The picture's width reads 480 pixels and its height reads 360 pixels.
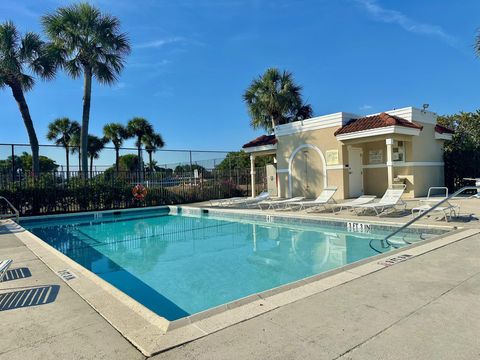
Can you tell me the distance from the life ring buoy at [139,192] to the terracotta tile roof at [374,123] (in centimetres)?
984

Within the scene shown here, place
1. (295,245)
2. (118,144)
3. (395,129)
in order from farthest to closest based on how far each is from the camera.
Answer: (118,144) → (395,129) → (295,245)

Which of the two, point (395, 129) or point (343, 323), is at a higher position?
point (395, 129)

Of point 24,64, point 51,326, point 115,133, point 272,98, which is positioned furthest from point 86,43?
point 51,326

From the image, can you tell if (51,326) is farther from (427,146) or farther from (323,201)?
(427,146)

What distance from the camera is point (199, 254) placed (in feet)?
26.3

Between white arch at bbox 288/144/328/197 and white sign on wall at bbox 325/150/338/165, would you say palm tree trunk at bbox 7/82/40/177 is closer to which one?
white arch at bbox 288/144/328/197

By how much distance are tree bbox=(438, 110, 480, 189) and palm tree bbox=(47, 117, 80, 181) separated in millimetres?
29844

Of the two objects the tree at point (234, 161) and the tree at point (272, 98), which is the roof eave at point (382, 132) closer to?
the tree at point (272, 98)

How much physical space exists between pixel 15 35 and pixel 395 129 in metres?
17.9

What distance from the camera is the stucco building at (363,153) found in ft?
45.8

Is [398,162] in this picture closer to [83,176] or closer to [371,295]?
[371,295]

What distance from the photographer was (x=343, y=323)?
295 centimetres

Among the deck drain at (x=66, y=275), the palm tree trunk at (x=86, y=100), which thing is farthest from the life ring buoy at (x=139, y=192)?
the deck drain at (x=66, y=275)

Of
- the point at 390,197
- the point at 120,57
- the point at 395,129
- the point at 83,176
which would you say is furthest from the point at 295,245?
the point at 120,57
